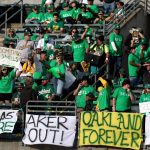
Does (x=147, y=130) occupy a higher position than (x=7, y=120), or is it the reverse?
(x=7, y=120)

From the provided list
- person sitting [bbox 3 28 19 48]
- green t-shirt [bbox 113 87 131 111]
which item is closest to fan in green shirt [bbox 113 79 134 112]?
green t-shirt [bbox 113 87 131 111]

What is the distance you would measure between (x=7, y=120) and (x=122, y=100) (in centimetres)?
283

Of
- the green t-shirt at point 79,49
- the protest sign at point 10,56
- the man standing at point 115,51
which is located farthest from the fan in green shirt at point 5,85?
the man standing at point 115,51

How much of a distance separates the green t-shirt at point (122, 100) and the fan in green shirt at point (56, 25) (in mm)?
5771

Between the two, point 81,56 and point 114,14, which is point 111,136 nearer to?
point 81,56

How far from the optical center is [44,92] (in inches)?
875

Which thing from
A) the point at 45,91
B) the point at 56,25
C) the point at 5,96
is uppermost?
the point at 56,25

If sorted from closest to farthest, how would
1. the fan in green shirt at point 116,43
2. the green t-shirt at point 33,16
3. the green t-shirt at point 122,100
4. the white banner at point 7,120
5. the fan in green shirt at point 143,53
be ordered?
the green t-shirt at point 122,100
the white banner at point 7,120
the fan in green shirt at point 143,53
the fan in green shirt at point 116,43
the green t-shirt at point 33,16

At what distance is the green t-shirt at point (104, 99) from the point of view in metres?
21.2

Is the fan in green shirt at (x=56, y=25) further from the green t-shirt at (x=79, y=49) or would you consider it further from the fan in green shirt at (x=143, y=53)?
the fan in green shirt at (x=143, y=53)

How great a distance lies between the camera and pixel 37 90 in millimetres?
22156

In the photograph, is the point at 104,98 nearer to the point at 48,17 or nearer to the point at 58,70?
the point at 58,70

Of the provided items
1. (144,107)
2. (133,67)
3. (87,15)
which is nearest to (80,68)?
(133,67)

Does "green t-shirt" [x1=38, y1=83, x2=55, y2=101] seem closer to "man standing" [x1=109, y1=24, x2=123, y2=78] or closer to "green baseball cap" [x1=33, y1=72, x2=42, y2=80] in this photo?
"green baseball cap" [x1=33, y1=72, x2=42, y2=80]
